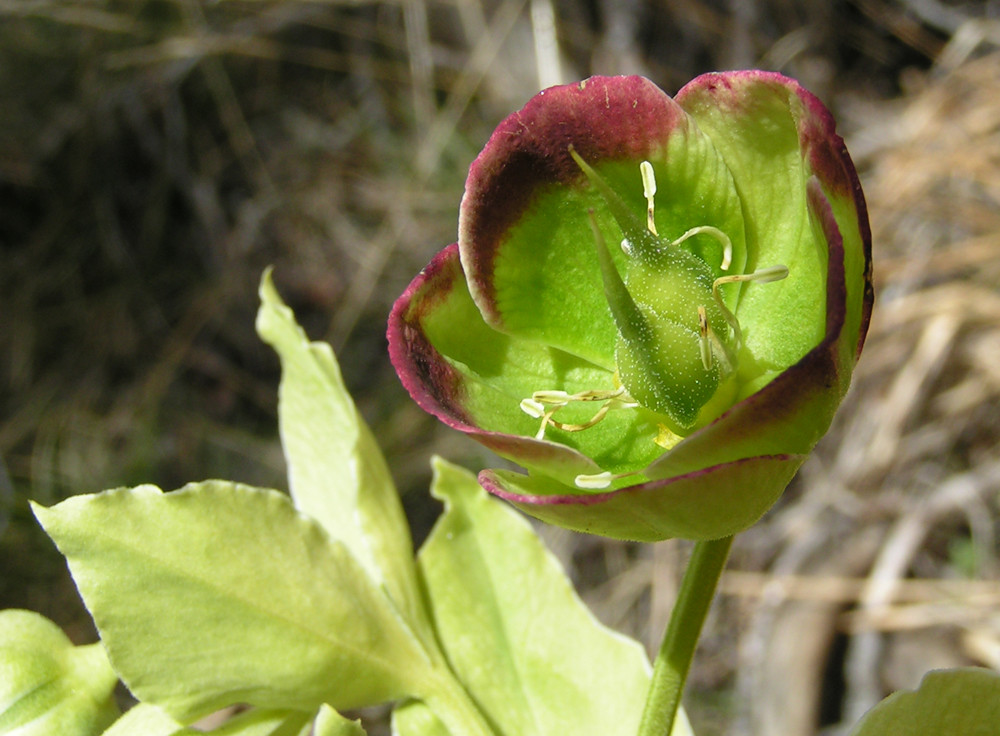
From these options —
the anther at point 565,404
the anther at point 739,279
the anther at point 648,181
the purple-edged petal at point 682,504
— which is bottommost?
the anther at point 565,404

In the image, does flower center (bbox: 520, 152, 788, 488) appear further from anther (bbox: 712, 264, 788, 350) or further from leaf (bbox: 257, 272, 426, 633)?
leaf (bbox: 257, 272, 426, 633)

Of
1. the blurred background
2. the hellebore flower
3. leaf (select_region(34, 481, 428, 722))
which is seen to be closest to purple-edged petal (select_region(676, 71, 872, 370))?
the hellebore flower

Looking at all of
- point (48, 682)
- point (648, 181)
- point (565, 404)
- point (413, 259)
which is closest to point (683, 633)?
point (565, 404)

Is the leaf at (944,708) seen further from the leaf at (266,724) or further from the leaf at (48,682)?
the leaf at (48,682)

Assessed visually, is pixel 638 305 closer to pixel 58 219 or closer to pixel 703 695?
pixel 703 695

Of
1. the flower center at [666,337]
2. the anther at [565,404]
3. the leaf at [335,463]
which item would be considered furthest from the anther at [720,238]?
the leaf at [335,463]

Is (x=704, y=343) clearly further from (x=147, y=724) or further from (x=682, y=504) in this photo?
(x=147, y=724)
